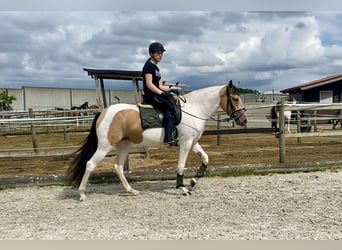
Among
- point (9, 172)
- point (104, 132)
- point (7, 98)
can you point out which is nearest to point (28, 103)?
point (7, 98)

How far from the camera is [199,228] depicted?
14.1 ft

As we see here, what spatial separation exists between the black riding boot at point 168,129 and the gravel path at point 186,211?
33.0 inches

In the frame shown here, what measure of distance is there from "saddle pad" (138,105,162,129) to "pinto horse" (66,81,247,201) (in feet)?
0.21

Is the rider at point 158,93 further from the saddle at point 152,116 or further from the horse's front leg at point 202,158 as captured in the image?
the horse's front leg at point 202,158

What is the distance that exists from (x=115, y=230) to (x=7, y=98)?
1541 inches

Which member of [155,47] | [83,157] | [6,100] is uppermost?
[155,47]

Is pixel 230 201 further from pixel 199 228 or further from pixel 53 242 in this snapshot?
pixel 53 242

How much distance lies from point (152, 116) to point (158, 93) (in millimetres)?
364

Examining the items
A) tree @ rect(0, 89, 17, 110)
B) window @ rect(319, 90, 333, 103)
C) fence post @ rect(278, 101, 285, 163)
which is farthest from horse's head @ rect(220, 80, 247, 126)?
tree @ rect(0, 89, 17, 110)

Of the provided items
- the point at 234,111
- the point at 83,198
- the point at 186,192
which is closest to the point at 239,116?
the point at 234,111

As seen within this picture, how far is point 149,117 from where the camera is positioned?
6066 mm

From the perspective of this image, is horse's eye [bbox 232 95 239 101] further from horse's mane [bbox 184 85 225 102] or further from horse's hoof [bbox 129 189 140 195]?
horse's hoof [bbox 129 189 140 195]

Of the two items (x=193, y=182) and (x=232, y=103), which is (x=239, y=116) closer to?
(x=232, y=103)

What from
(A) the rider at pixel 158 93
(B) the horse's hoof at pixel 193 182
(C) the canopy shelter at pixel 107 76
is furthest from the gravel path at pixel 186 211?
(C) the canopy shelter at pixel 107 76
